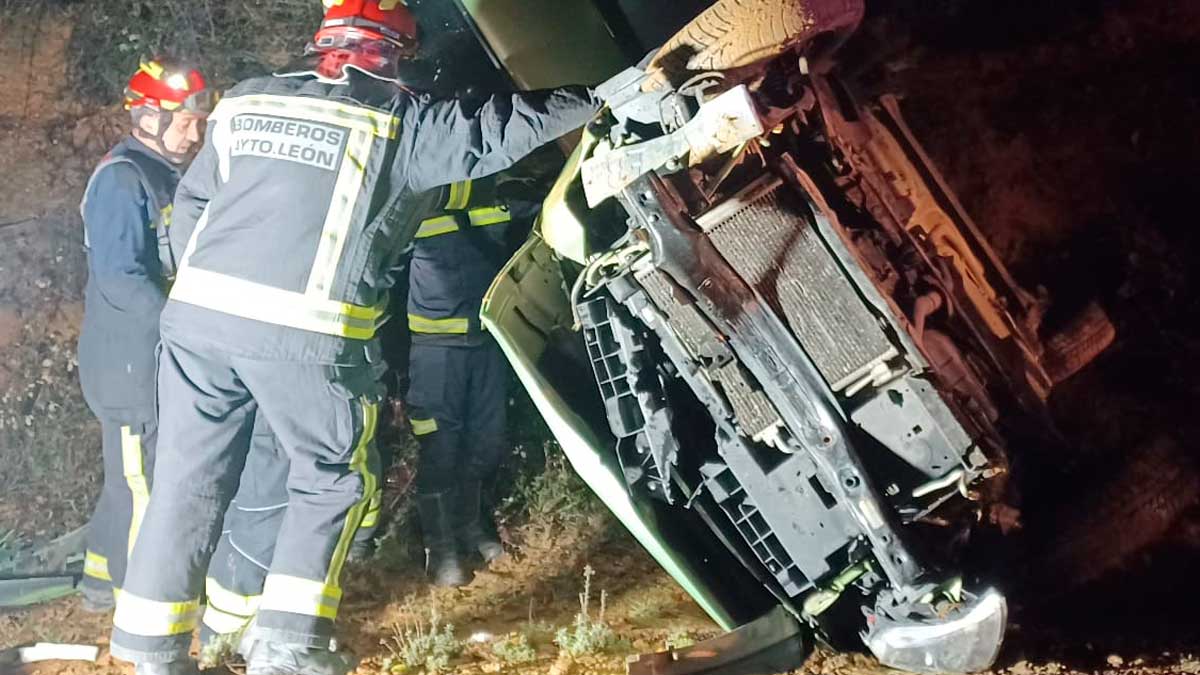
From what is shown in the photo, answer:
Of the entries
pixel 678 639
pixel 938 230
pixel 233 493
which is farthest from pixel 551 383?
pixel 938 230

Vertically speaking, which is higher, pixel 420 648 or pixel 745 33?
pixel 745 33

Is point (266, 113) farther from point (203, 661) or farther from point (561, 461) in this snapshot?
point (203, 661)

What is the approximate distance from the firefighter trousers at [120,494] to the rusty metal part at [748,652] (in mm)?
1227

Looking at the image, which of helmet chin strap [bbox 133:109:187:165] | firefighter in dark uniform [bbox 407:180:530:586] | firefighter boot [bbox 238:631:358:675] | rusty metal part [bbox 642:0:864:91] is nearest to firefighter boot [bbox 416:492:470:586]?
firefighter in dark uniform [bbox 407:180:530:586]

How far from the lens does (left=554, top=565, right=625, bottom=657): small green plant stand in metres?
2.14

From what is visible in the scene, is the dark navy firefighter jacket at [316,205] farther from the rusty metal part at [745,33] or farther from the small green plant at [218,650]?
the small green plant at [218,650]

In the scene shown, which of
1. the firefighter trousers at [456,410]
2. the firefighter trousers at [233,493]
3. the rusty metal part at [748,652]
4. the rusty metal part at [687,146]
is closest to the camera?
the rusty metal part at [687,146]

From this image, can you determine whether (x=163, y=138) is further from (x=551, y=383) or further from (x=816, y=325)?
(x=816, y=325)

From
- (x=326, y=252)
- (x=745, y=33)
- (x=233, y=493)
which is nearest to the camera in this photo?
(x=745, y=33)

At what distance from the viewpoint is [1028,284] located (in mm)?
2238

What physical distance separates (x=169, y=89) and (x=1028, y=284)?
2.12 metres

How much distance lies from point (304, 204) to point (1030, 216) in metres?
1.78

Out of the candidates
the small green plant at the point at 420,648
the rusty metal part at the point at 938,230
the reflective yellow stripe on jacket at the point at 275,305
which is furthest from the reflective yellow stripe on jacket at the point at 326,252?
the rusty metal part at the point at 938,230

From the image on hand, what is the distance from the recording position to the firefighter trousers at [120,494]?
2168 millimetres
